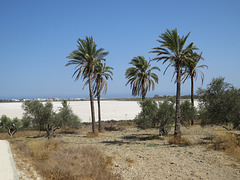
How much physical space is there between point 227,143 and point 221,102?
122 inches

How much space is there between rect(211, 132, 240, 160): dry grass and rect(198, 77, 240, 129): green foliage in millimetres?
1396

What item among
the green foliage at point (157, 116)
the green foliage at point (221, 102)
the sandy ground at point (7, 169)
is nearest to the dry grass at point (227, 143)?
the green foliage at point (221, 102)

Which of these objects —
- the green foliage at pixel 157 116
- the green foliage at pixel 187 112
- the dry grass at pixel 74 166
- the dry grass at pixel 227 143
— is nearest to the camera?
the dry grass at pixel 74 166

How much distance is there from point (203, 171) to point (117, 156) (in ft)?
16.0

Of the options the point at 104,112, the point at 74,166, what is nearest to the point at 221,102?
the point at 74,166

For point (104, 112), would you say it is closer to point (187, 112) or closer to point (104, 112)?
point (104, 112)

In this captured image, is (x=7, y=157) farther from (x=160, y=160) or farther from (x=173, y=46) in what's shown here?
(x=173, y=46)

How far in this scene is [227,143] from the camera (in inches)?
473

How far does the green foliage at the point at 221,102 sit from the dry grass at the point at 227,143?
4.58ft

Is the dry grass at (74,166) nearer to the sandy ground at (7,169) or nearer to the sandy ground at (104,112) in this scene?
the sandy ground at (7,169)

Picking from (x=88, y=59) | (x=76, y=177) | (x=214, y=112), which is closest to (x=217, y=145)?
(x=214, y=112)

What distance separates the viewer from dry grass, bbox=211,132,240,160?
1123cm

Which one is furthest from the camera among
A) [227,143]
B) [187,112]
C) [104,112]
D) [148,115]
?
[104,112]

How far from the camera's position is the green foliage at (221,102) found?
517 inches
